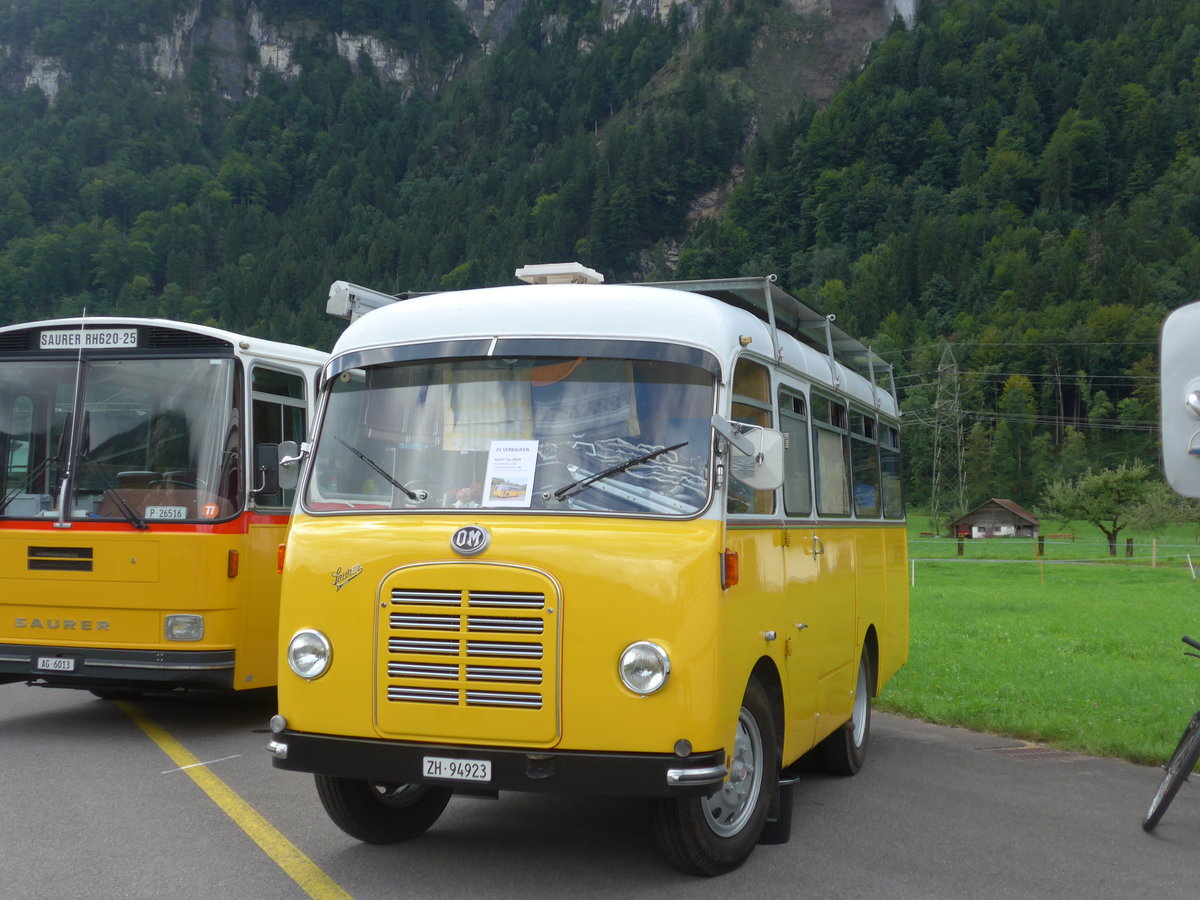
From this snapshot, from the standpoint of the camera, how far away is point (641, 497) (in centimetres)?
616

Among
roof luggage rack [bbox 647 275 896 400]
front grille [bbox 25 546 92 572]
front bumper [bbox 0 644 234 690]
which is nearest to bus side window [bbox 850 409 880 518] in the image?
roof luggage rack [bbox 647 275 896 400]

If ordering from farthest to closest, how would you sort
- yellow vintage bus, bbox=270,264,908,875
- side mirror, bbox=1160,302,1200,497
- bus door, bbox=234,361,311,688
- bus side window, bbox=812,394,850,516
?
bus door, bbox=234,361,311,688, bus side window, bbox=812,394,850,516, side mirror, bbox=1160,302,1200,497, yellow vintage bus, bbox=270,264,908,875

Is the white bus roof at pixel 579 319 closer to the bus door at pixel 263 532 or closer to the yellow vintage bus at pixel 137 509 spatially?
the yellow vintage bus at pixel 137 509

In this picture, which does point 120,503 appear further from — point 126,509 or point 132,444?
point 132,444

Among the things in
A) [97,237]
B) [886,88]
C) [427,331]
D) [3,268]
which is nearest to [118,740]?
[427,331]

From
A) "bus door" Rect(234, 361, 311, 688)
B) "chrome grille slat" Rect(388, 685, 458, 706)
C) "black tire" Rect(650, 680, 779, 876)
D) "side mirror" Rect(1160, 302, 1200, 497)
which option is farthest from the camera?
"bus door" Rect(234, 361, 311, 688)

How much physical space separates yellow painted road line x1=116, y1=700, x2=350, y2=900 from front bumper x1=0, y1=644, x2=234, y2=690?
50 centimetres

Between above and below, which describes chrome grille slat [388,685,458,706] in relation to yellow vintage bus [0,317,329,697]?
below

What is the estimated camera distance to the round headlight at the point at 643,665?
5789 mm

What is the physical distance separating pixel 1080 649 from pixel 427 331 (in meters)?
14.9

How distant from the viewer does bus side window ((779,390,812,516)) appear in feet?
24.3

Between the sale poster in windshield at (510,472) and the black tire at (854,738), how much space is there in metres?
3.72

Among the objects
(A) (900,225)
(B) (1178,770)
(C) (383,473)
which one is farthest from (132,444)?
(A) (900,225)

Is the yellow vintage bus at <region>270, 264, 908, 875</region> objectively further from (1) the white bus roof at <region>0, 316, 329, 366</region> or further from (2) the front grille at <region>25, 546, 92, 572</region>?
(2) the front grille at <region>25, 546, 92, 572</region>
